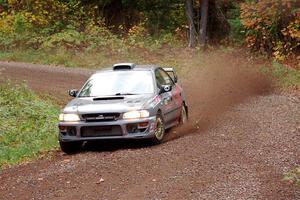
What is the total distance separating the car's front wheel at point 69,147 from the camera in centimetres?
1204

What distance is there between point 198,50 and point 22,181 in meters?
20.6

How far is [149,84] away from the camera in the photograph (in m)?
13.0

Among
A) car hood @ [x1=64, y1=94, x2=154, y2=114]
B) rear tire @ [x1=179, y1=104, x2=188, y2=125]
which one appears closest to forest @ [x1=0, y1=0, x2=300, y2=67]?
rear tire @ [x1=179, y1=104, x2=188, y2=125]

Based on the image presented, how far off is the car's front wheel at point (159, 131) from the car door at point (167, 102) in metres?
0.31

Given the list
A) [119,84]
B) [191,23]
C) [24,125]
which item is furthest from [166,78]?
[191,23]

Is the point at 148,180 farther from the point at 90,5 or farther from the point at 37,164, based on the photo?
the point at 90,5

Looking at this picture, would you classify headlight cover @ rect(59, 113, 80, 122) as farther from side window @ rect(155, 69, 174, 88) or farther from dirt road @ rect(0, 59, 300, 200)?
side window @ rect(155, 69, 174, 88)

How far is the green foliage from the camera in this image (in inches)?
343

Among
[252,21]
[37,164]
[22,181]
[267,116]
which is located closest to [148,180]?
[22,181]

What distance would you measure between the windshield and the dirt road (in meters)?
1.12

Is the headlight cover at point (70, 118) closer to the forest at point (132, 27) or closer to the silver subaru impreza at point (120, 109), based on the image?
the silver subaru impreza at point (120, 109)

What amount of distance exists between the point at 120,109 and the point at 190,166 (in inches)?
87.9

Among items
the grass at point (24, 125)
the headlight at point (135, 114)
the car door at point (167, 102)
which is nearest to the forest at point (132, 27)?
the grass at point (24, 125)

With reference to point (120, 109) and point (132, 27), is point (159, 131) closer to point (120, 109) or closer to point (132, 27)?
point (120, 109)
